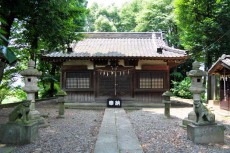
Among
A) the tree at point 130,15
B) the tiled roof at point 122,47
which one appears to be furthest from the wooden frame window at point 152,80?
the tree at point 130,15

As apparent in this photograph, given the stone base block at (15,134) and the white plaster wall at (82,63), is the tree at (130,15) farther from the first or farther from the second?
the stone base block at (15,134)

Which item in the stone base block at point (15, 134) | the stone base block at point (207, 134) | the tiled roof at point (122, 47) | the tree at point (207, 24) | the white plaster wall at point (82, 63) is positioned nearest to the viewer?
the stone base block at point (15, 134)

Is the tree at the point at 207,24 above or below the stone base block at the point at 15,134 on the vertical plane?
above

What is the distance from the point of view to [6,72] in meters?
15.6

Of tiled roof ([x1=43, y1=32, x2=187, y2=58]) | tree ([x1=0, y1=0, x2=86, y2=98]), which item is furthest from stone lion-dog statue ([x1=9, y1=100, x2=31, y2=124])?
tiled roof ([x1=43, y1=32, x2=187, y2=58])

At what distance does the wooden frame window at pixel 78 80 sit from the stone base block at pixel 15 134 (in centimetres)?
887

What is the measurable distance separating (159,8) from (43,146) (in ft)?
79.9

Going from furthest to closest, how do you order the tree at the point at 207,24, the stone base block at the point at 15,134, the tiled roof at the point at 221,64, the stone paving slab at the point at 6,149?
the tree at the point at 207,24
the tiled roof at the point at 221,64
the stone base block at the point at 15,134
the stone paving slab at the point at 6,149

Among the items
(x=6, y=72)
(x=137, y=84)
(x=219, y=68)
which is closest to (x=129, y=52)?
(x=137, y=84)

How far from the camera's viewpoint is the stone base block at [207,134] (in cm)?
569

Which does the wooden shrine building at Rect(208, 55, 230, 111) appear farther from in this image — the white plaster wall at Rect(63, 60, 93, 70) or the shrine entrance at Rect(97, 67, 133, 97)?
the white plaster wall at Rect(63, 60, 93, 70)

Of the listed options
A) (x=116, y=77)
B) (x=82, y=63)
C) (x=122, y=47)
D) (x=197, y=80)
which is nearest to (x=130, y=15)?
(x=122, y=47)

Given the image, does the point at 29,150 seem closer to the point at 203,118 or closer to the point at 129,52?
the point at 203,118

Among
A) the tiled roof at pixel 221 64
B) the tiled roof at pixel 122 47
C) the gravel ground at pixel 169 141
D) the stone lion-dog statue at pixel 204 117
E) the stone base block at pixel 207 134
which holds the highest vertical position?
the tiled roof at pixel 122 47
